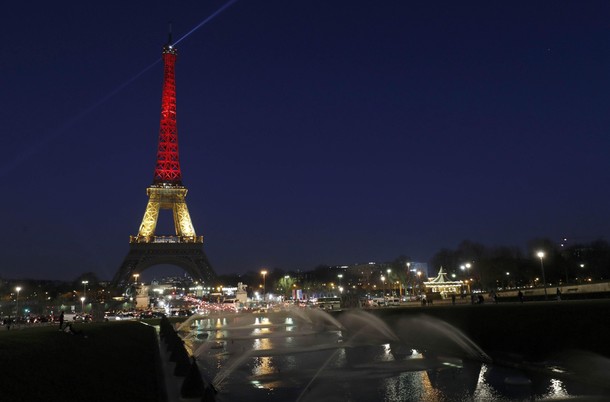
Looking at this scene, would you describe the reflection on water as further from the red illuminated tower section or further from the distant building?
the red illuminated tower section

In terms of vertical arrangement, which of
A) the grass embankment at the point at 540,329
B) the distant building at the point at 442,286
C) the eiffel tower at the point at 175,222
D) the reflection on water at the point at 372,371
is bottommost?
the reflection on water at the point at 372,371

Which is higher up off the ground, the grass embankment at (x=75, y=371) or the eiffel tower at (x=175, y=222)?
the eiffel tower at (x=175, y=222)

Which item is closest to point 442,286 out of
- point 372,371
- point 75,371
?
point 372,371

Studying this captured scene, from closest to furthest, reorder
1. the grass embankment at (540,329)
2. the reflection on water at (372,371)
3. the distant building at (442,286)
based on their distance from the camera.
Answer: the reflection on water at (372,371) → the grass embankment at (540,329) → the distant building at (442,286)

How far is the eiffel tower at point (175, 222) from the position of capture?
99.3 metres

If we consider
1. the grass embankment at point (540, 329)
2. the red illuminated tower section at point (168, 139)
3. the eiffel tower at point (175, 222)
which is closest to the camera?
the grass embankment at point (540, 329)

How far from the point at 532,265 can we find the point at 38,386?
93179 millimetres

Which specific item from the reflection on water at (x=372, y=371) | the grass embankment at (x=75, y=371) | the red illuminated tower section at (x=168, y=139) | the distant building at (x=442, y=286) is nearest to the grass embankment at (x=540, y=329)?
the reflection on water at (x=372, y=371)

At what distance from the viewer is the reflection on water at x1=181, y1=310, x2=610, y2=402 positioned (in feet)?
50.6

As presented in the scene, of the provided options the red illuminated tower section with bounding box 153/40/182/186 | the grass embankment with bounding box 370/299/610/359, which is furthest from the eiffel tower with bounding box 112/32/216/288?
the grass embankment with bounding box 370/299/610/359

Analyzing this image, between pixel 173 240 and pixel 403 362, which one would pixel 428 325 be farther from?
pixel 173 240

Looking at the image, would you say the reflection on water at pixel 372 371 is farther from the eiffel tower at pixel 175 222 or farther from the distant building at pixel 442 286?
the eiffel tower at pixel 175 222

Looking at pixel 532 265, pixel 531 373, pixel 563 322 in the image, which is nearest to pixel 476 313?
pixel 563 322

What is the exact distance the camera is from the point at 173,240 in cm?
10281
